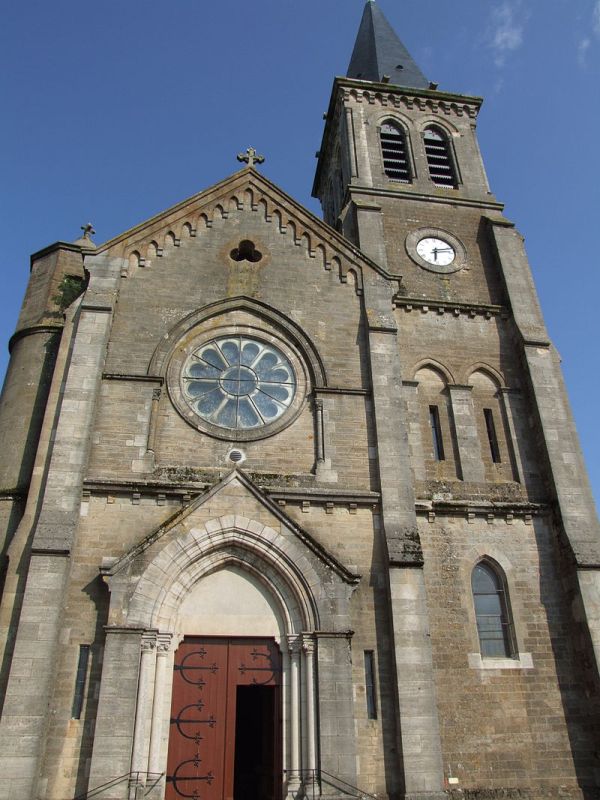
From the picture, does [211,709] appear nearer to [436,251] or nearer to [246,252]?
[246,252]

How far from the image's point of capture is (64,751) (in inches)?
392

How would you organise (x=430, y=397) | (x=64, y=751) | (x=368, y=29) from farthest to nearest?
(x=368, y=29) < (x=430, y=397) < (x=64, y=751)

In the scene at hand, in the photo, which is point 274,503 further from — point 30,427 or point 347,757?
point 30,427

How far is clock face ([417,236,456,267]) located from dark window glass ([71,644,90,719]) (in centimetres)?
1225

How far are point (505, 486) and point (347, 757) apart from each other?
6.30 m

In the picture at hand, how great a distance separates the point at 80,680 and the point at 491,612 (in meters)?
7.25

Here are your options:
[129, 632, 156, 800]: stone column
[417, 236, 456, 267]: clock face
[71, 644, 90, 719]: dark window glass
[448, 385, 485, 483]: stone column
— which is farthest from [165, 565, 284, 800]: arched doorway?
[417, 236, 456, 267]: clock face

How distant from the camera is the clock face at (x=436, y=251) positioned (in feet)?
58.1

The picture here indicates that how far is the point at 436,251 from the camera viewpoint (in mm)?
17922

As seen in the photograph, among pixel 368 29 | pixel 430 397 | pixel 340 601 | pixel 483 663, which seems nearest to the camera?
pixel 340 601

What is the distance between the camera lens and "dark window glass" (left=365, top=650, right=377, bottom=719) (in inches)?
428

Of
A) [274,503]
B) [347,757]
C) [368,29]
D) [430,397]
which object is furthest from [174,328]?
[368,29]

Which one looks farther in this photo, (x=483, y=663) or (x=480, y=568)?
(x=480, y=568)

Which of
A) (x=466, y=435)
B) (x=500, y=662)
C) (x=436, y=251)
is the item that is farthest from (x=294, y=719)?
(x=436, y=251)
